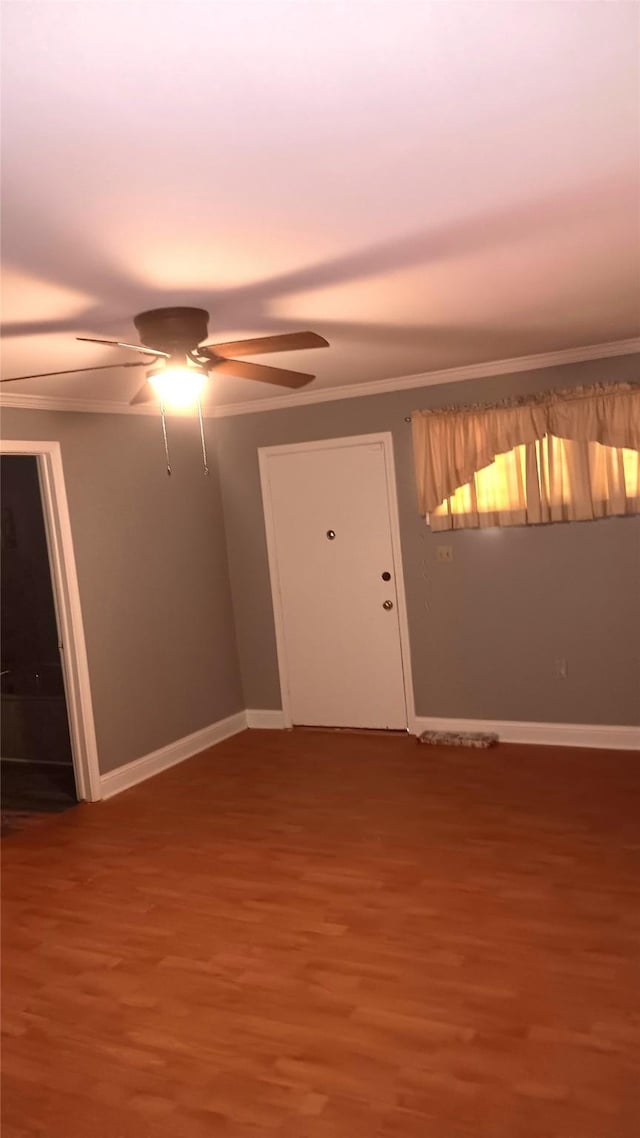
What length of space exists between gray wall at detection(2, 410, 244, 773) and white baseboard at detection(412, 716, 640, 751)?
1.69 m

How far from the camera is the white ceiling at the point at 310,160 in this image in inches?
58.6

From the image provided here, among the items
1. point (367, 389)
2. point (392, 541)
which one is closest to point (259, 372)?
point (367, 389)

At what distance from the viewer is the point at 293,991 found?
9.48 ft

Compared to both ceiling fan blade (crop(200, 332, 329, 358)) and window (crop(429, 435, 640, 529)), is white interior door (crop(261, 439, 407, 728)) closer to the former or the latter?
window (crop(429, 435, 640, 529))

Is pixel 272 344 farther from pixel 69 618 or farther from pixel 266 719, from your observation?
pixel 266 719

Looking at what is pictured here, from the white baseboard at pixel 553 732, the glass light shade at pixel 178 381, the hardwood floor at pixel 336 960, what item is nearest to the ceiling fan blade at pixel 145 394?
the glass light shade at pixel 178 381

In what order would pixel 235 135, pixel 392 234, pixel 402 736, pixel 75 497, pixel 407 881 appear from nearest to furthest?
pixel 235 135 → pixel 392 234 → pixel 407 881 → pixel 75 497 → pixel 402 736

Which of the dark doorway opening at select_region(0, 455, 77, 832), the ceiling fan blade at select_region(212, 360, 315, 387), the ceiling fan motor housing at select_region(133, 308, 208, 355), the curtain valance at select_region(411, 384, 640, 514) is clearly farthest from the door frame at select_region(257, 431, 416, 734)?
the ceiling fan motor housing at select_region(133, 308, 208, 355)

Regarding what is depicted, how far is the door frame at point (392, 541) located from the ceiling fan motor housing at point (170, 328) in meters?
2.59

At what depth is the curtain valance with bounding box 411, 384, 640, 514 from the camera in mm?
4844

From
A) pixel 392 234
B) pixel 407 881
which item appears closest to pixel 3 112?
pixel 392 234

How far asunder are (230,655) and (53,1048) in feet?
12.1

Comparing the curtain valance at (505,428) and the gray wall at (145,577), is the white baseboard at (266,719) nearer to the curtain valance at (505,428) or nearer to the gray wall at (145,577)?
the gray wall at (145,577)

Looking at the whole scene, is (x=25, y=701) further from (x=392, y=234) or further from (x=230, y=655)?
(x=392, y=234)
